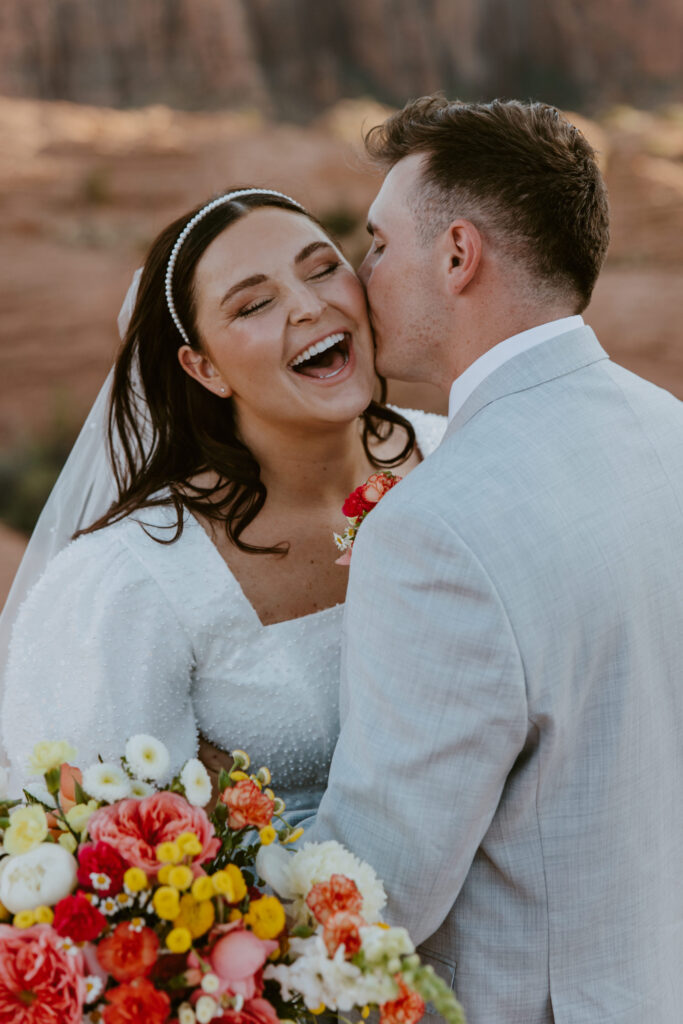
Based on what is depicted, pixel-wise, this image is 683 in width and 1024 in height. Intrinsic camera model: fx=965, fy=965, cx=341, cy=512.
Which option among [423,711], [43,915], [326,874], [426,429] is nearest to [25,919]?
[43,915]

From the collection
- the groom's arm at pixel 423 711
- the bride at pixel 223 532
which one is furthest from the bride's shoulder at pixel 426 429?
the groom's arm at pixel 423 711

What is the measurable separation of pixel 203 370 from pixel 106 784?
4.91 feet

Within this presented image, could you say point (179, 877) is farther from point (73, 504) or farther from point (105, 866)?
point (73, 504)

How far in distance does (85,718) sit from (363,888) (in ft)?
3.34

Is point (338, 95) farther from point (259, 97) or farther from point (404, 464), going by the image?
point (404, 464)

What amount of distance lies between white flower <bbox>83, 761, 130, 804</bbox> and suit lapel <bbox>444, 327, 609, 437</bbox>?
94cm

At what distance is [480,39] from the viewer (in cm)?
2312

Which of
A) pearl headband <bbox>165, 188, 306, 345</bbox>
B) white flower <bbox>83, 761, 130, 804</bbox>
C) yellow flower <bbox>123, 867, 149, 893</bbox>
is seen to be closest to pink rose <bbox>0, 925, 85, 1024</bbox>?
yellow flower <bbox>123, 867, 149, 893</bbox>

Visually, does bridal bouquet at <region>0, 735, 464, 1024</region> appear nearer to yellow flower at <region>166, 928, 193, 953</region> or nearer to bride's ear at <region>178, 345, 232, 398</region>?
yellow flower at <region>166, 928, 193, 953</region>

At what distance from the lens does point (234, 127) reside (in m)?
18.1

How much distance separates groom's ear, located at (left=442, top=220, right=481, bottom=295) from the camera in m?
2.05

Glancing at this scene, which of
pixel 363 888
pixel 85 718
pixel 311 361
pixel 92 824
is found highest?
pixel 311 361

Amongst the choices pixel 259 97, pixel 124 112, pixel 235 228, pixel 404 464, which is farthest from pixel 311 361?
pixel 259 97

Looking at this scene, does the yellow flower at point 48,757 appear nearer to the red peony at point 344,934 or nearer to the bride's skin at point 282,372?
the red peony at point 344,934
